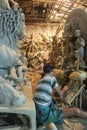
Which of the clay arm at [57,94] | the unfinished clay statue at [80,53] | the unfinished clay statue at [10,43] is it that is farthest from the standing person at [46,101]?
the unfinished clay statue at [80,53]

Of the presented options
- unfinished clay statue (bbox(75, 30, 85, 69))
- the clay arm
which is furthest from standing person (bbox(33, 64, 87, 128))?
unfinished clay statue (bbox(75, 30, 85, 69))

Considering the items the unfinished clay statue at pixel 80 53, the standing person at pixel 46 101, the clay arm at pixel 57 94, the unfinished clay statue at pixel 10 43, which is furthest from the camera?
the unfinished clay statue at pixel 80 53

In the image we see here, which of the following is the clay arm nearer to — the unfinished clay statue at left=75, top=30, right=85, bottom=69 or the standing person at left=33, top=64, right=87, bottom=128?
the standing person at left=33, top=64, right=87, bottom=128

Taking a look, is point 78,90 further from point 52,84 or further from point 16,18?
point 16,18

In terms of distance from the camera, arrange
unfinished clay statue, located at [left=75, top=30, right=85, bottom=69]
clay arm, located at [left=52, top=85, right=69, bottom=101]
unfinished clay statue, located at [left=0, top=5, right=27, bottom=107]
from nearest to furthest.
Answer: unfinished clay statue, located at [left=0, top=5, right=27, bottom=107], clay arm, located at [left=52, top=85, right=69, bottom=101], unfinished clay statue, located at [left=75, top=30, right=85, bottom=69]

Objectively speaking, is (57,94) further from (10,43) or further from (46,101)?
(10,43)

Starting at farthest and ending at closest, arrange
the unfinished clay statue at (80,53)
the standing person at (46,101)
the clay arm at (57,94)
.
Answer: the unfinished clay statue at (80,53) < the clay arm at (57,94) < the standing person at (46,101)

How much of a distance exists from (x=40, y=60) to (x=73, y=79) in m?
10.7

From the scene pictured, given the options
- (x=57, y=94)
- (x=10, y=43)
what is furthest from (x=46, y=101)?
(x=57, y=94)

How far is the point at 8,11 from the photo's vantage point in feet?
16.7

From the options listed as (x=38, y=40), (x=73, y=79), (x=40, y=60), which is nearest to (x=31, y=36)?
(x=38, y=40)

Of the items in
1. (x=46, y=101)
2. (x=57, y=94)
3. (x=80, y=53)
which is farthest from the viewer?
(x=80, y=53)

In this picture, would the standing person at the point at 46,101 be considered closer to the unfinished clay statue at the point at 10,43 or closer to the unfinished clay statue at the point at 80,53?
the unfinished clay statue at the point at 10,43

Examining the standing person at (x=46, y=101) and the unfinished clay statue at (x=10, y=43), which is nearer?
the unfinished clay statue at (x=10, y=43)
